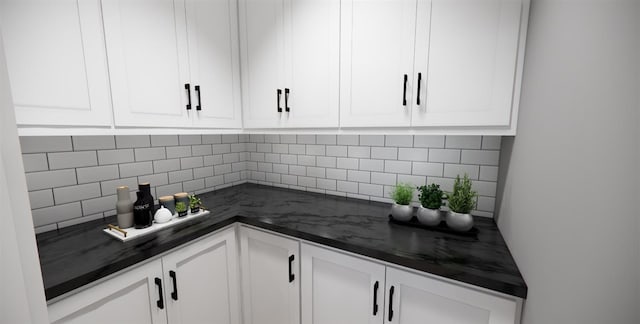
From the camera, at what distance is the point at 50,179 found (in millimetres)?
1133

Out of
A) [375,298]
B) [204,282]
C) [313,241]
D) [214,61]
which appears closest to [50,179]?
[204,282]

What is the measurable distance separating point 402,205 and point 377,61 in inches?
28.2

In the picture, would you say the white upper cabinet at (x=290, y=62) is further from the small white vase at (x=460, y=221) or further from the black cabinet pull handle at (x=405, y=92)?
the small white vase at (x=460, y=221)

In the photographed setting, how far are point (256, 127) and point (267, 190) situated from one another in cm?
57

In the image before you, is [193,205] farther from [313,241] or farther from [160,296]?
[313,241]

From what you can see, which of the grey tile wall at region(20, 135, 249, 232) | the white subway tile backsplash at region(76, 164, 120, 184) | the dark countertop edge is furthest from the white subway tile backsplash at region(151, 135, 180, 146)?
the dark countertop edge

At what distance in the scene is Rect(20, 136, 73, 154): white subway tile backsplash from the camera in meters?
1.06

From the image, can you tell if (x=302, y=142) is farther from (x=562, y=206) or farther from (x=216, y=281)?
(x=562, y=206)

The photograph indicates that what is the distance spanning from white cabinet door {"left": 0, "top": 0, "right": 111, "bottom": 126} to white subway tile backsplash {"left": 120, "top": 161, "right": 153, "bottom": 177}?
0.45 metres

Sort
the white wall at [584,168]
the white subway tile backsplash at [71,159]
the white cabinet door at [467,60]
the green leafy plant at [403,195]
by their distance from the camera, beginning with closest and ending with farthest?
the white wall at [584,168] < the white cabinet door at [467,60] < the white subway tile backsplash at [71,159] < the green leafy plant at [403,195]

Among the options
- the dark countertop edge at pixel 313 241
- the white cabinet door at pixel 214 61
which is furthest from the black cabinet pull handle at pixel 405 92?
the white cabinet door at pixel 214 61

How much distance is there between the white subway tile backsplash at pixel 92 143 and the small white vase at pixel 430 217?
5.49 ft

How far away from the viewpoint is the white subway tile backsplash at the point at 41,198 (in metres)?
1.09

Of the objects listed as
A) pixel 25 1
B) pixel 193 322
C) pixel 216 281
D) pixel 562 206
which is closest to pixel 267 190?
pixel 216 281
